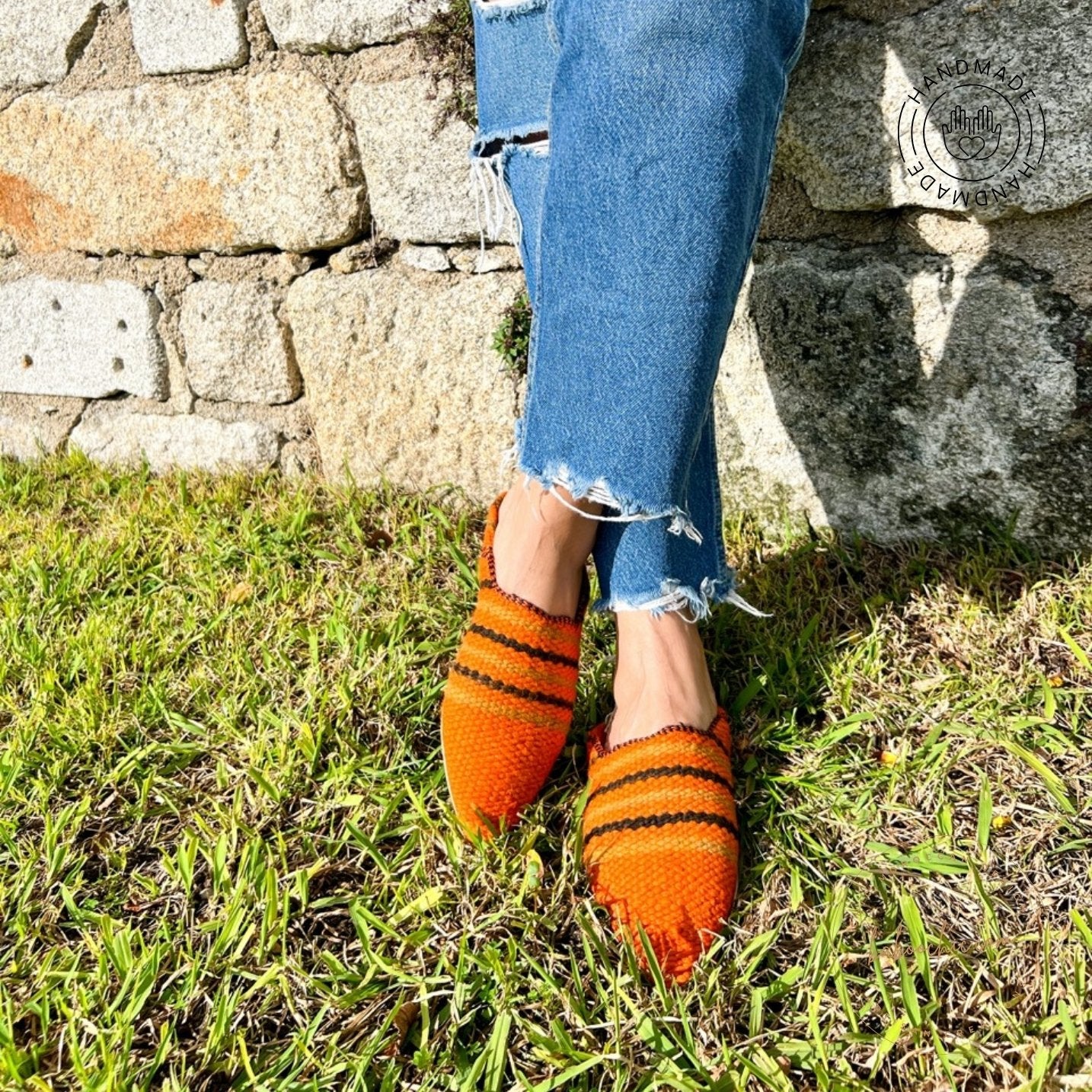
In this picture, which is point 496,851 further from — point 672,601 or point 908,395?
point 908,395

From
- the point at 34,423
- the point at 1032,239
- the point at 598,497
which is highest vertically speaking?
the point at 1032,239

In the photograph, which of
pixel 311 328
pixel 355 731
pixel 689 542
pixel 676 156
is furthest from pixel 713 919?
pixel 311 328

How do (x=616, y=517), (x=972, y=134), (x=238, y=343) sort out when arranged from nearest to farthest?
(x=616, y=517)
(x=972, y=134)
(x=238, y=343)

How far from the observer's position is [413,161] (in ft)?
5.57

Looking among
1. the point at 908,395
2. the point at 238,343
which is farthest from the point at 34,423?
the point at 908,395

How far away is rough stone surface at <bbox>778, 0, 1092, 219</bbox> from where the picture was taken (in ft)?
3.99

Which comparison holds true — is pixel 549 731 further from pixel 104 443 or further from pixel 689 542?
pixel 104 443

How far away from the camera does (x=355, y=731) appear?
1.27 meters

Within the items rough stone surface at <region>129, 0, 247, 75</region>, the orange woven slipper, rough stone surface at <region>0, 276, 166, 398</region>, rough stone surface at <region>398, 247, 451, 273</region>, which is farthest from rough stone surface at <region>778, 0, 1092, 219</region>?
rough stone surface at <region>0, 276, 166, 398</region>

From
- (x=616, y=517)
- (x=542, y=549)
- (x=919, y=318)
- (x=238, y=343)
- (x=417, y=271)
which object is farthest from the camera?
(x=238, y=343)

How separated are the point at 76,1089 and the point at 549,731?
569 mm

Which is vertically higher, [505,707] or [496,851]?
[505,707]

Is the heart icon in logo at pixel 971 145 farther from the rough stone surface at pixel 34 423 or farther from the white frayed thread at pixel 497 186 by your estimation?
the rough stone surface at pixel 34 423

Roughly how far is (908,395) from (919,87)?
0.41m
